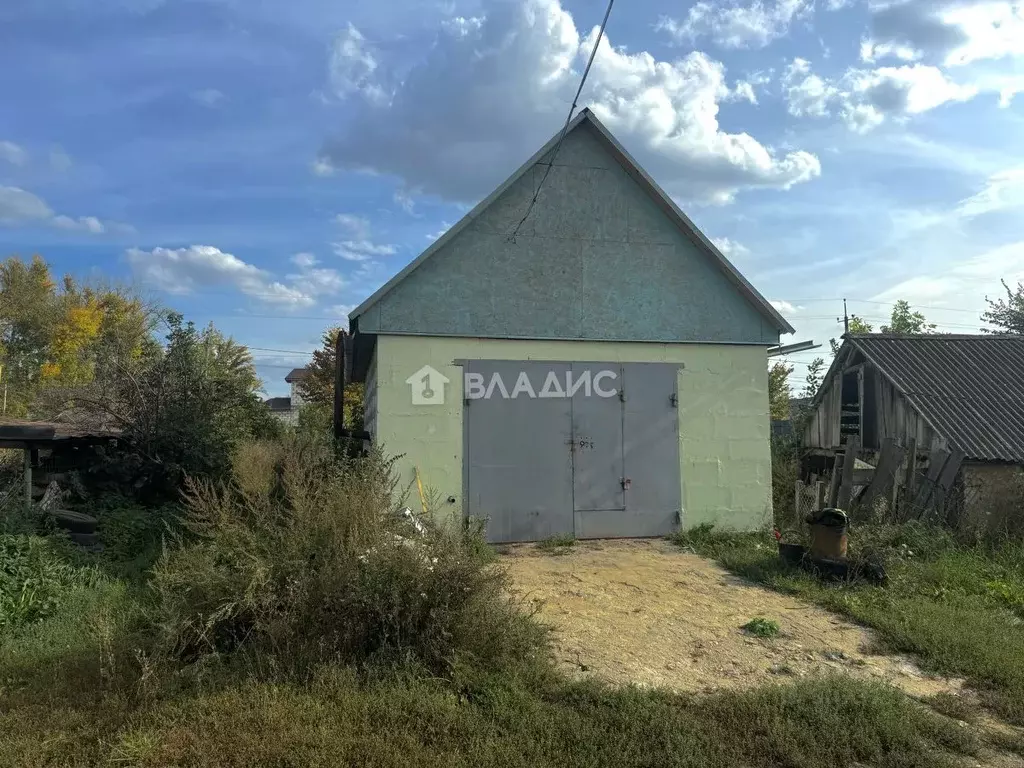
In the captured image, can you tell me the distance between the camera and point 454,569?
16.5ft

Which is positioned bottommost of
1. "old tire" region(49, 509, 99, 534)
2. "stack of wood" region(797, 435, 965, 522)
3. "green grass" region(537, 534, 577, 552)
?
"green grass" region(537, 534, 577, 552)

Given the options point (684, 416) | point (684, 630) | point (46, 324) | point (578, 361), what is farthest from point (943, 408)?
point (46, 324)

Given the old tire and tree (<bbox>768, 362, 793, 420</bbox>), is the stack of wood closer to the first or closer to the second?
the old tire

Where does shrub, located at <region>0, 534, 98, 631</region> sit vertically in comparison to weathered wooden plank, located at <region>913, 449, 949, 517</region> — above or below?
below

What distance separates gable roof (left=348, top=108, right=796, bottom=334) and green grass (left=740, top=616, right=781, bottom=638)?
5.71 metres

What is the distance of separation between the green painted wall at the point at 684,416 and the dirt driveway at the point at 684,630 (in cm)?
178

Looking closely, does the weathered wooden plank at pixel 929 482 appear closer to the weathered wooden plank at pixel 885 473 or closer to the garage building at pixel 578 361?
the weathered wooden plank at pixel 885 473

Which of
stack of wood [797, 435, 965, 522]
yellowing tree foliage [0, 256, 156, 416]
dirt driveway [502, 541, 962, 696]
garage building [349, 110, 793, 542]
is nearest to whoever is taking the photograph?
dirt driveway [502, 541, 962, 696]

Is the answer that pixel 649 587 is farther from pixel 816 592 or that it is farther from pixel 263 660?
pixel 263 660

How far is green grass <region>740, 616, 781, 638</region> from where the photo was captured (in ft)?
19.8

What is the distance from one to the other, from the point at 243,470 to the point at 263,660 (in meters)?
3.38

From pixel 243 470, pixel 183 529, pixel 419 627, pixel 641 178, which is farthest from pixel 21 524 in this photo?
pixel 641 178

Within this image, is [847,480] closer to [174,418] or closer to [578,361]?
[578,361]

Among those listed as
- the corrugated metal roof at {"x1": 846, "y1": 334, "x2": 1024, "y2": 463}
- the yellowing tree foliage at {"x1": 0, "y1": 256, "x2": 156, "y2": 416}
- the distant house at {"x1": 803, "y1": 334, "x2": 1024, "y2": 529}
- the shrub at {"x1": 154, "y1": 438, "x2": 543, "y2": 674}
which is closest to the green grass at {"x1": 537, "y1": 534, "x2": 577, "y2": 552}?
the shrub at {"x1": 154, "y1": 438, "x2": 543, "y2": 674}
